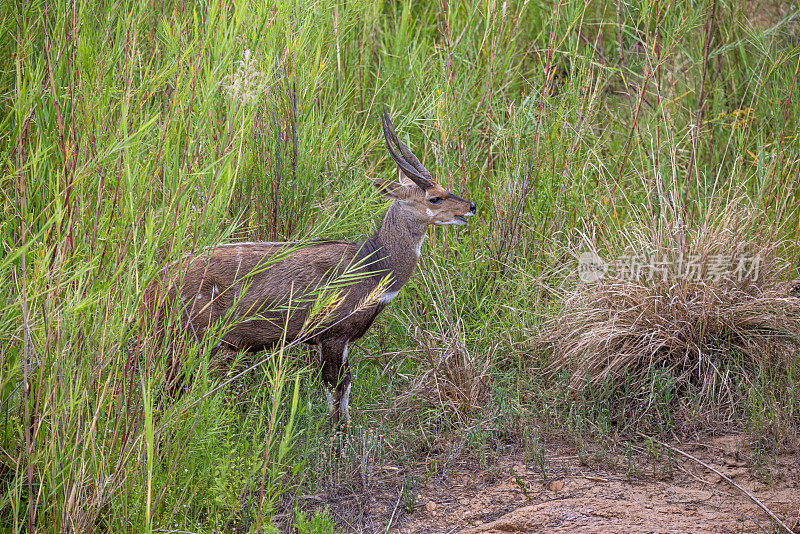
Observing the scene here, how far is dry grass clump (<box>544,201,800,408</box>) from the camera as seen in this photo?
435cm

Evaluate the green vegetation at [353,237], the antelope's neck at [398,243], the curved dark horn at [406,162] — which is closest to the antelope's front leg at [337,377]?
the green vegetation at [353,237]

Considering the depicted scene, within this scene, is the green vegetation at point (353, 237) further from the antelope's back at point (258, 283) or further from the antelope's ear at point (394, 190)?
the antelope's back at point (258, 283)

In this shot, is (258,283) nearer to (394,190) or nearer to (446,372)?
(394,190)

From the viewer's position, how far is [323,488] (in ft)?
12.5

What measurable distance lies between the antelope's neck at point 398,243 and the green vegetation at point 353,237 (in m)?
0.19

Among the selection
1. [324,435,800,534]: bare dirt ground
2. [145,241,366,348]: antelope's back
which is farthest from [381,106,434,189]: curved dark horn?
[324,435,800,534]: bare dirt ground

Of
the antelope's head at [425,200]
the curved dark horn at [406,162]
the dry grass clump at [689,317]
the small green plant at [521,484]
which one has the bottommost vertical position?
the small green plant at [521,484]

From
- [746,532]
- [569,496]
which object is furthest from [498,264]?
[746,532]

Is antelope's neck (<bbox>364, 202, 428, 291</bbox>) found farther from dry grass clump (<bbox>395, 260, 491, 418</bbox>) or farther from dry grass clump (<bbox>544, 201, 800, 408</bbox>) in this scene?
dry grass clump (<bbox>544, 201, 800, 408</bbox>)

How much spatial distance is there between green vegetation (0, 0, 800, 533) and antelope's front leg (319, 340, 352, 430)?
0.13 meters

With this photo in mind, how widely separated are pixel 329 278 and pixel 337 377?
567 millimetres

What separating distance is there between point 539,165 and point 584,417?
6.03 feet

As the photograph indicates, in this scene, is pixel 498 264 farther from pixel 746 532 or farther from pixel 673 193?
pixel 746 532

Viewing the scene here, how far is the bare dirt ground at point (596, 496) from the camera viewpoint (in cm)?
352
